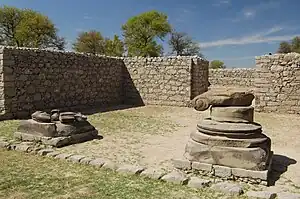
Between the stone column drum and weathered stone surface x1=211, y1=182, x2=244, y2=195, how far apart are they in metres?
0.49

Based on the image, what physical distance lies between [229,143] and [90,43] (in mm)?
40263

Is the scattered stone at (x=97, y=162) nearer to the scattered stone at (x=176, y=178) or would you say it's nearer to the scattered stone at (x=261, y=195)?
the scattered stone at (x=176, y=178)

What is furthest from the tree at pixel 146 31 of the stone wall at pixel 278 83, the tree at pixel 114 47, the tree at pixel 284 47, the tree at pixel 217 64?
the stone wall at pixel 278 83

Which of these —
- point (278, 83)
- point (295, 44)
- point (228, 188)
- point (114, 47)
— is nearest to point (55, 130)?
point (228, 188)

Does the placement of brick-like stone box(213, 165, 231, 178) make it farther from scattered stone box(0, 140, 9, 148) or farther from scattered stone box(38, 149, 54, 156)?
scattered stone box(0, 140, 9, 148)

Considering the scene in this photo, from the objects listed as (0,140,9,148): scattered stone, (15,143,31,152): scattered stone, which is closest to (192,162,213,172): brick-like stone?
(15,143,31,152): scattered stone

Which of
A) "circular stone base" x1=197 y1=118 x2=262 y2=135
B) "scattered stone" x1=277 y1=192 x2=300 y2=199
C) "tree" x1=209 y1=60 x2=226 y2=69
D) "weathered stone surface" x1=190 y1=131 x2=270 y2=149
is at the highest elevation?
"tree" x1=209 y1=60 x2=226 y2=69

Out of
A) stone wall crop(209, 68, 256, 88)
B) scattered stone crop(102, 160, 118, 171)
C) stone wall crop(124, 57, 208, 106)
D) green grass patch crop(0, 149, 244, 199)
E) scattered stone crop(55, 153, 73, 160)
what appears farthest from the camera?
stone wall crop(209, 68, 256, 88)

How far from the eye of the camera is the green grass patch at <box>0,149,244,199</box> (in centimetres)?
403

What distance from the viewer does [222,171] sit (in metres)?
4.72

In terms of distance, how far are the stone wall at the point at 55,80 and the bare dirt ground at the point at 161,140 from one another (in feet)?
6.60

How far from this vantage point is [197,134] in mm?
5152

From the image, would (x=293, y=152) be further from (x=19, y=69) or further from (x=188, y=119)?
(x=19, y=69)

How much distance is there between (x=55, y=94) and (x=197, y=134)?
8284 mm
